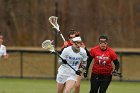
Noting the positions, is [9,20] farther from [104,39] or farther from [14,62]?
[104,39]

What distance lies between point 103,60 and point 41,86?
943 centimetres

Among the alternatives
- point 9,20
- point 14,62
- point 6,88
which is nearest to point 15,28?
point 9,20

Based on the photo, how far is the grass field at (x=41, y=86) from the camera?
25106 mm

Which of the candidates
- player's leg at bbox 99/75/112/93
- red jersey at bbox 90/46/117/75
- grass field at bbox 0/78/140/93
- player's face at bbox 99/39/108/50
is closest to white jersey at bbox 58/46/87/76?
red jersey at bbox 90/46/117/75

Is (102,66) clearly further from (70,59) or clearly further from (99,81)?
(70,59)

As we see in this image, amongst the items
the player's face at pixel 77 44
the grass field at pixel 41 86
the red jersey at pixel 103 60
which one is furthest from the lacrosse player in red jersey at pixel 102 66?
the grass field at pixel 41 86

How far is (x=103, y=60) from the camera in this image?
17984mm

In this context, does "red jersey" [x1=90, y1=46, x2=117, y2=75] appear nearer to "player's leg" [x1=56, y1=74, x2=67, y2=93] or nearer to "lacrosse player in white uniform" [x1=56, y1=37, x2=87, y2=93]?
"lacrosse player in white uniform" [x1=56, y1=37, x2=87, y2=93]

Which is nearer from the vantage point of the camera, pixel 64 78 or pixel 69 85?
pixel 69 85

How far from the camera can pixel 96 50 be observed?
1809 centimetres

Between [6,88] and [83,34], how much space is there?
916 inches

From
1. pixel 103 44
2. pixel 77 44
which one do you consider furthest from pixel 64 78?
pixel 103 44

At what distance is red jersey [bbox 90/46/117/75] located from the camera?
17953mm

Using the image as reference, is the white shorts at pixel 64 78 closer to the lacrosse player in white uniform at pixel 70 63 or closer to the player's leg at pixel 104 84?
the lacrosse player in white uniform at pixel 70 63
